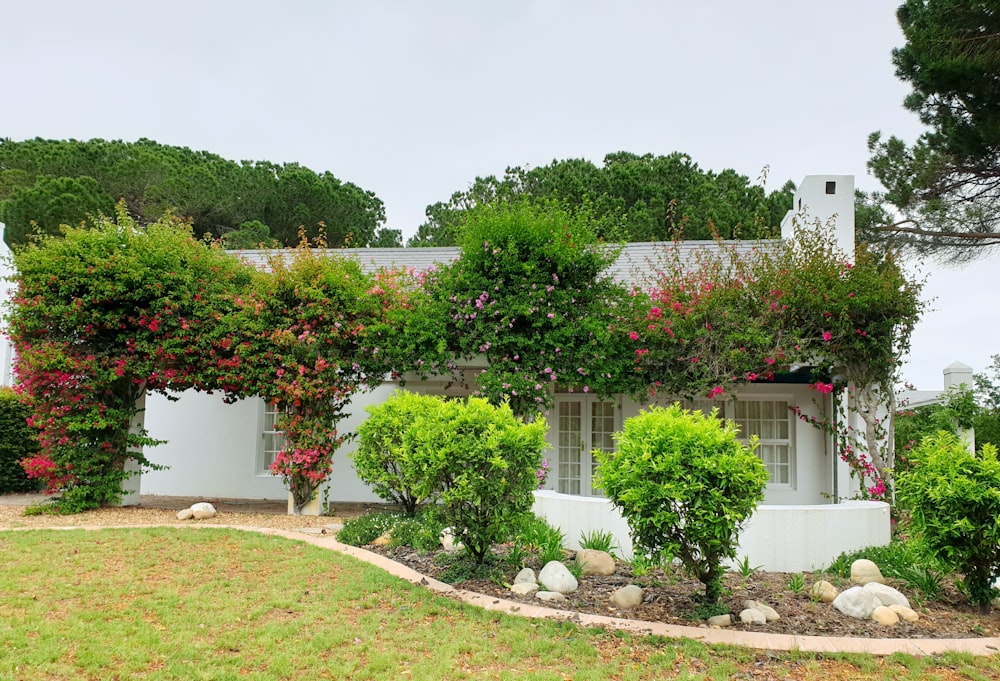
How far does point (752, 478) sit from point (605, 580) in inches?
85.4

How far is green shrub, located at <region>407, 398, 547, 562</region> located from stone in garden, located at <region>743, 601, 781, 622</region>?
6.89ft

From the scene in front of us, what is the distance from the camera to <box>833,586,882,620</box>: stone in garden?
19.5ft

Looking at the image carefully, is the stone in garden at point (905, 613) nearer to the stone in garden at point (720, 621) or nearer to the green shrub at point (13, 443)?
the stone in garden at point (720, 621)

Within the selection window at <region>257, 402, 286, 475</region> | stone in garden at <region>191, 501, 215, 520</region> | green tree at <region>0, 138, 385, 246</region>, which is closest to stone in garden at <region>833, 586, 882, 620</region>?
stone in garden at <region>191, 501, 215, 520</region>

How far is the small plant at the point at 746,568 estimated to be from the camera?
6.98 meters

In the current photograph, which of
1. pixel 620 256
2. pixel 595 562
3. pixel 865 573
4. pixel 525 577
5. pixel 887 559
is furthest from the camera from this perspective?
pixel 620 256

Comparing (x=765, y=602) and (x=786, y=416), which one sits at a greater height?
(x=786, y=416)

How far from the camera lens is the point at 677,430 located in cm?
562

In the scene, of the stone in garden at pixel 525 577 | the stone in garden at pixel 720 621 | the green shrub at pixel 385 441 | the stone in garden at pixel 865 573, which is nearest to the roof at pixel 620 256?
the green shrub at pixel 385 441

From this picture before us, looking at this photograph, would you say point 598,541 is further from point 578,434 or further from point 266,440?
point 266,440

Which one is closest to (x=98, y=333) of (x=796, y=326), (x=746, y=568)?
(x=746, y=568)

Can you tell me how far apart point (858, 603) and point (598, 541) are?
2.63 m

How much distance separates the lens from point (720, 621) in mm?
5656

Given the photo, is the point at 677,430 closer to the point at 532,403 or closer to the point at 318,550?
the point at 318,550
